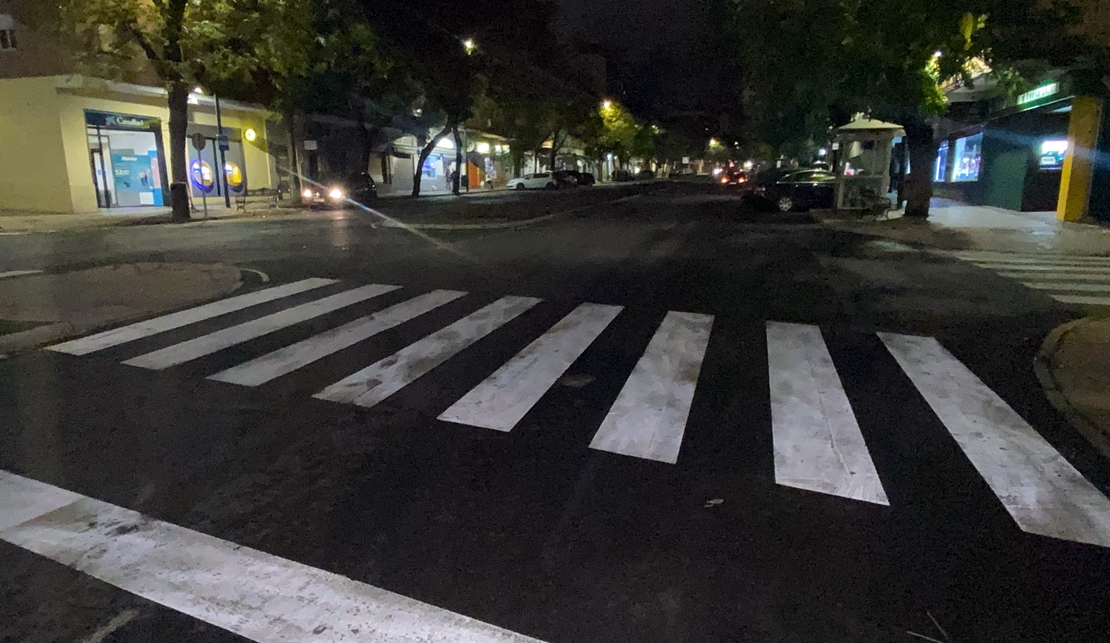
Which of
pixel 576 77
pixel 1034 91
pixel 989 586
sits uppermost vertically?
pixel 576 77

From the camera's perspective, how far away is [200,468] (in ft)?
15.2

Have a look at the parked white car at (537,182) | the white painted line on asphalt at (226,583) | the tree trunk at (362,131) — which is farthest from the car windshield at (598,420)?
the parked white car at (537,182)

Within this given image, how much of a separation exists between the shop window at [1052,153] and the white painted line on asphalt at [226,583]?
26376 millimetres

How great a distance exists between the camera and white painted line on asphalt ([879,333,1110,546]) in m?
3.98

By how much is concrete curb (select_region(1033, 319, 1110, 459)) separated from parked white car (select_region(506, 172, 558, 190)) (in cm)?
4612

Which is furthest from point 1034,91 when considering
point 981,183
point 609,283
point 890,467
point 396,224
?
point 890,467

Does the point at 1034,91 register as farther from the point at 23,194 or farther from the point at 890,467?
the point at 23,194

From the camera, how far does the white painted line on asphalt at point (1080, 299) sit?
32.0 ft

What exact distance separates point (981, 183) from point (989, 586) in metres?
30.9

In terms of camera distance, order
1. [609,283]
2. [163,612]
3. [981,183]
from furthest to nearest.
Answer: [981,183]
[609,283]
[163,612]

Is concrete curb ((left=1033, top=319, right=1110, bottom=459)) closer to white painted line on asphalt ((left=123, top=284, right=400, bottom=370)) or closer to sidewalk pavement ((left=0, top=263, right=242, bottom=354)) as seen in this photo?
white painted line on asphalt ((left=123, top=284, right=400, bottom=370))

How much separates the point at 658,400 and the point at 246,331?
190 inches

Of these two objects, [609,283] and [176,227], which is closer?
[609,283]

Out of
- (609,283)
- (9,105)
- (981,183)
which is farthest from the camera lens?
(981,183)
